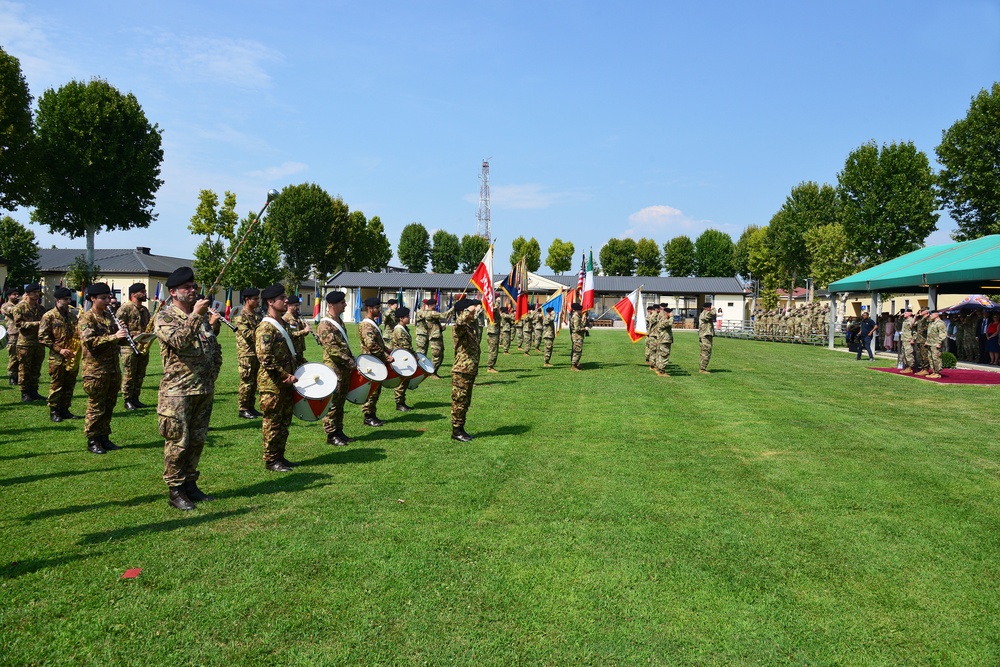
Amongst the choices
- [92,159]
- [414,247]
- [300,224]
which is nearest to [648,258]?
[414,247]

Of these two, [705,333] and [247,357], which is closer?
[247,357]

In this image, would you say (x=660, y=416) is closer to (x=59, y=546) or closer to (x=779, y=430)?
(x=779, y=430)

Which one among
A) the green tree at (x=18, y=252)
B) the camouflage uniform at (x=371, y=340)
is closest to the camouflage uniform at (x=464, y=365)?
the camouflage uniform at (x=371, y=340)

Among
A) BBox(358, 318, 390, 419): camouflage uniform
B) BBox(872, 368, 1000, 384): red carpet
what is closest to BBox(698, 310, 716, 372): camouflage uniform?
BBox(872, 368, 1000, 384): red carpet

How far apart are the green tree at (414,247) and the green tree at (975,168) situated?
247ft

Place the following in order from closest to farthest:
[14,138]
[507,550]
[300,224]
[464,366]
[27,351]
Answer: [507,550], [464,366], [27,351], [14,138], [300,224]

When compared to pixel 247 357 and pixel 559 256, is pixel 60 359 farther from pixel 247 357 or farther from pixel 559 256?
pixel 559 256

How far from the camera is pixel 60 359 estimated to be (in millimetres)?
10398

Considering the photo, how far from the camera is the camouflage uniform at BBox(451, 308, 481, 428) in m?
9.79

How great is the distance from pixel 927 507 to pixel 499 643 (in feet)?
18.2

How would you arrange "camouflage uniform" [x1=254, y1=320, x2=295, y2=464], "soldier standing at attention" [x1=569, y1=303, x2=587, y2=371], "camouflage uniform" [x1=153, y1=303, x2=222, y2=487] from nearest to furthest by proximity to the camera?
1. "camouflage uniform" [x1=153, y1=303, x2=222, y2=487]
2. "camouflage uniform" [x1=254, y1=320, x2=295, y2=464]
3. "soldier standing at attention" [x1=569, y1=303, x2=587, y2=371]

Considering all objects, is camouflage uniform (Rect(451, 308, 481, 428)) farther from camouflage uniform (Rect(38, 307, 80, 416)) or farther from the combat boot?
camouflage uniform (Rect(38, 307, 80, 416))

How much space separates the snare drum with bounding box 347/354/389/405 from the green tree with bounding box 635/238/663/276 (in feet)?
323

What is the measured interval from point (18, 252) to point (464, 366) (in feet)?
215
